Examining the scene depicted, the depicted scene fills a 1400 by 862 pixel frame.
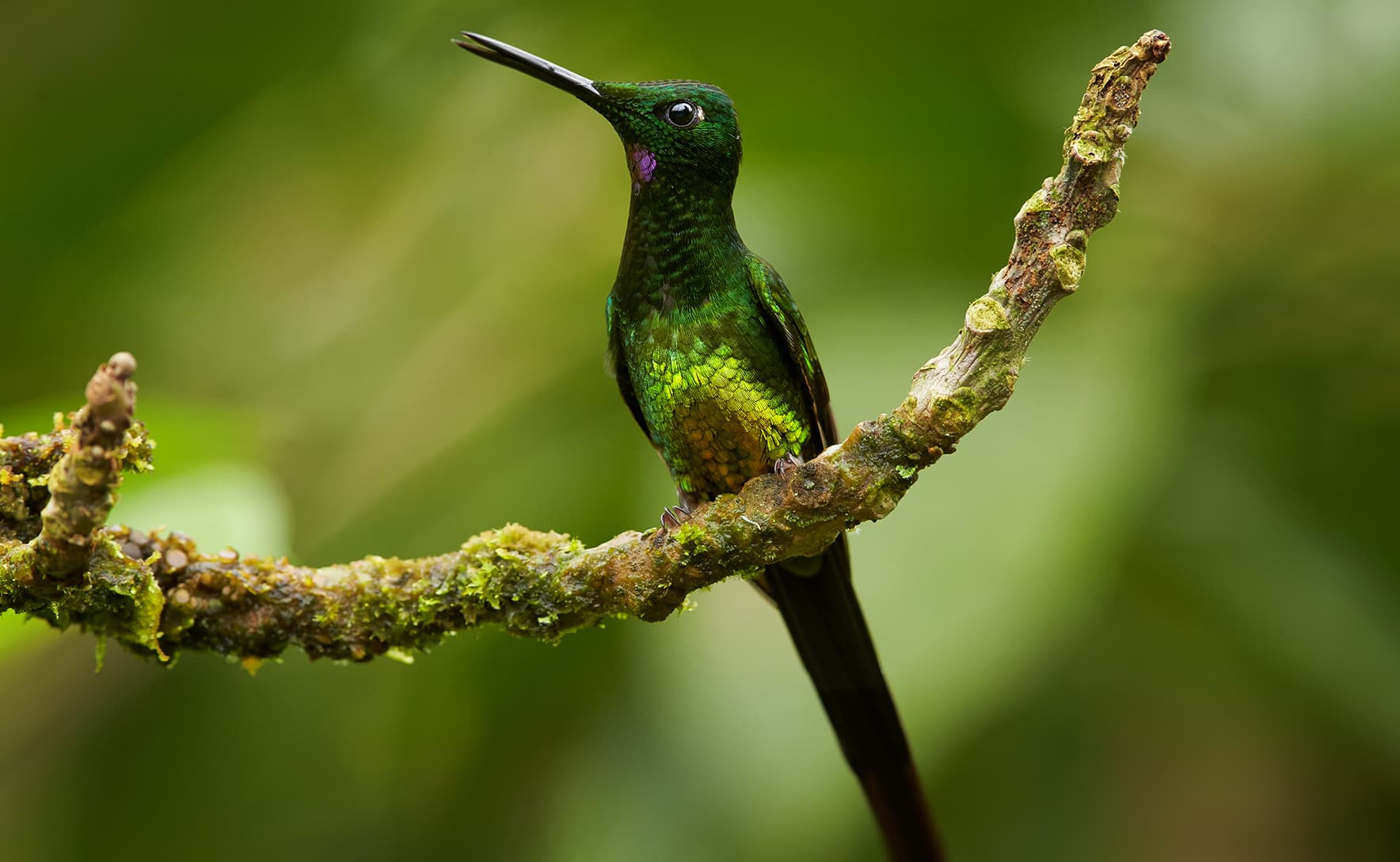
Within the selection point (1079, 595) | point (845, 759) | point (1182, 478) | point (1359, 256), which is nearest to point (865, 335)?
point (1079, 595)

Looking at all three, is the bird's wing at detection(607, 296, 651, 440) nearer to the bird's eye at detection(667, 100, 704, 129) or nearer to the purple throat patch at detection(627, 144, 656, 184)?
the purple throat patch at detection(627, 144, 656, 184)

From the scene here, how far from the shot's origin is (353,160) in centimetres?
411

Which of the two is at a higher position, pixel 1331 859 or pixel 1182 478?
pixel 1182 478

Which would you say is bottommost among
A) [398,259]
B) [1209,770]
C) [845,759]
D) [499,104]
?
[1209,770]

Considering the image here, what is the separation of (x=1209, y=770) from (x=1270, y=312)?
1448 millimetres

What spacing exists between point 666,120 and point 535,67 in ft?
0.97

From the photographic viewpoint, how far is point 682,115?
251 cm

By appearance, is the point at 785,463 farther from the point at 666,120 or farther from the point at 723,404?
the point at 666,120

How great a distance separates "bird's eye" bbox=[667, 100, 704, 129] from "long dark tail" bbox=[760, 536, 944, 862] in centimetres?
94

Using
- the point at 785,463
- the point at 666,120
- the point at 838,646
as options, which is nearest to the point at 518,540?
the point at 785,463

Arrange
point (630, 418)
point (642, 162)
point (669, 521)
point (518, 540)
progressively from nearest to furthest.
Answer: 1. point (518, 540)
2. point (669, 521)
3. point (642, 162)
4. point (630, 418)

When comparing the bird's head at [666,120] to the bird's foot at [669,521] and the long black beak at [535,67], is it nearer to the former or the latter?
the long black beak at [535,67]

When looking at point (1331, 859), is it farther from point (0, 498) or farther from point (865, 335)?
point (0, 498)

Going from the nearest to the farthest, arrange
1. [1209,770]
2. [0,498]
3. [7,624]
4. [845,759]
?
1. [0,498]
2. [7,624]
3. [845,759]
4. [1209,770]
